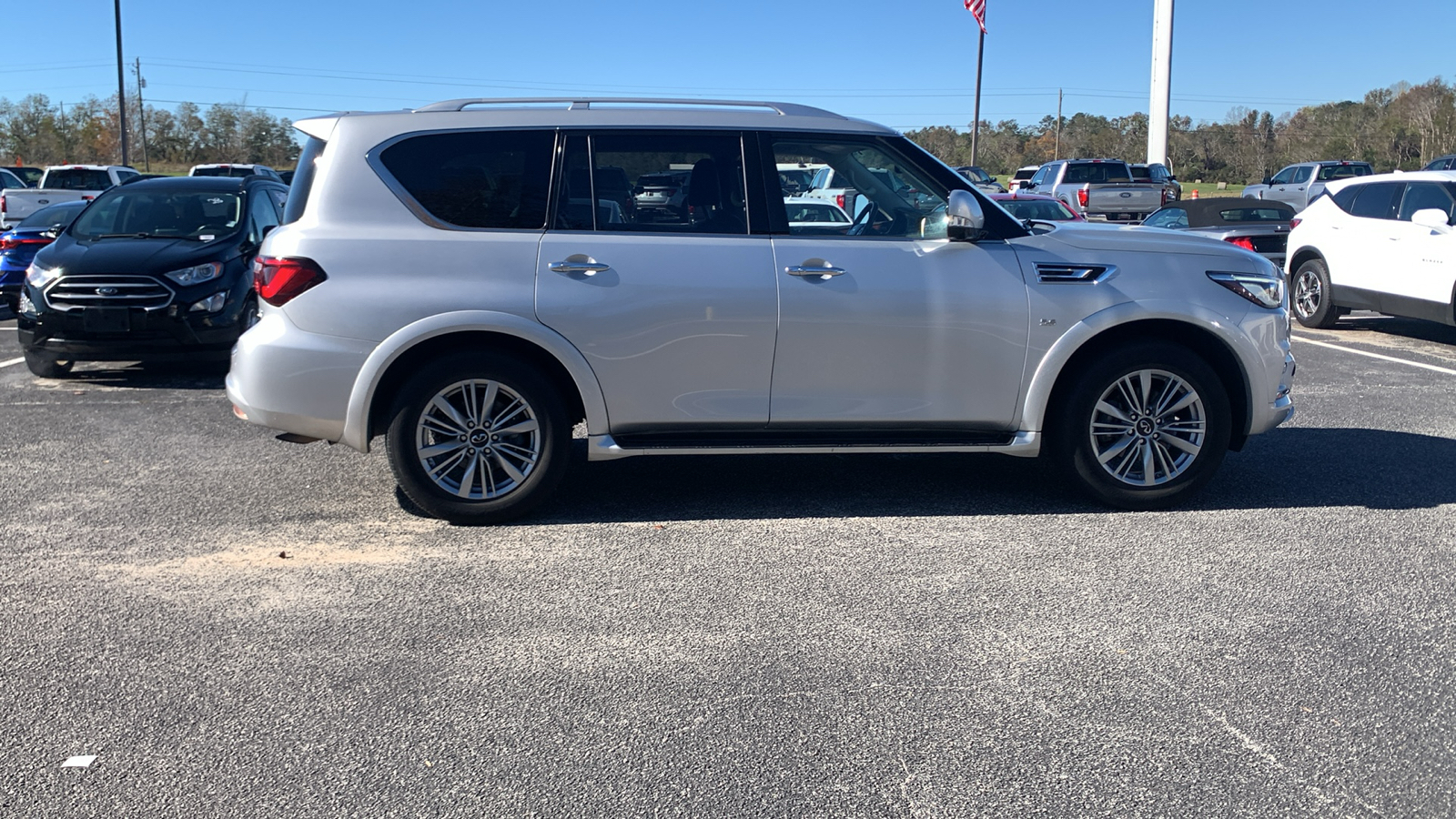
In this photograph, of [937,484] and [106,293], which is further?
[106,293]

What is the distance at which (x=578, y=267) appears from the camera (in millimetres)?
5309

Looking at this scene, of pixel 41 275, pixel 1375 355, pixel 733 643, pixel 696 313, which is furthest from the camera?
pixel 1375 355

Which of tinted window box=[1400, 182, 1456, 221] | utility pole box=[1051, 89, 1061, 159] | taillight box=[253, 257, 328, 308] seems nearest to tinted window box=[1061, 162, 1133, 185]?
tinted window box=[1400, 182, 1456, 221]

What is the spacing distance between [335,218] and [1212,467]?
13.9 feet

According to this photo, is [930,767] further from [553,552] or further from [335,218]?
[335,218]

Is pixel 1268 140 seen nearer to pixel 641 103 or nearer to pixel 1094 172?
pixel 1094 172

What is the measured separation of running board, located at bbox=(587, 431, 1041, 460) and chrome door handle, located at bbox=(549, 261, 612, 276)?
762 mm

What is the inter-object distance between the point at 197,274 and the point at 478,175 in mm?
4970

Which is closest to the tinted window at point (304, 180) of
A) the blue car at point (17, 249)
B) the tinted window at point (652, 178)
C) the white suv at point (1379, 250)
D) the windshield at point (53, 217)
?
the tinted window at point (652, 178)

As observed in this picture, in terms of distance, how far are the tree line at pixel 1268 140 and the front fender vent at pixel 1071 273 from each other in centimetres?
4547

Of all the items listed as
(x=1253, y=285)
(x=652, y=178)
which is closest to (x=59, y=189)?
(x=652, y=178)

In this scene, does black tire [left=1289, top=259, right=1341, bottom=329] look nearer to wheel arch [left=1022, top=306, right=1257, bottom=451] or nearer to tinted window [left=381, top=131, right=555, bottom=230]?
wheel arch [left=1022, top=306, right=1257, bottom=451]

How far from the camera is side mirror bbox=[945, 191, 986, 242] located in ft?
17.3

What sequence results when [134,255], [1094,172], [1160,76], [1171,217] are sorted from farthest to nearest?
[1160,76] < [1094,172] < [1171,217] < [134,255]
